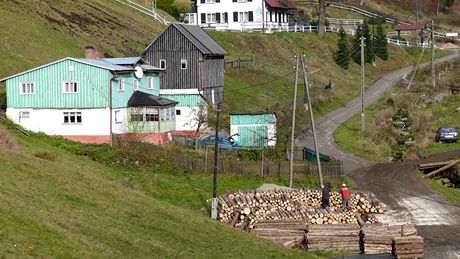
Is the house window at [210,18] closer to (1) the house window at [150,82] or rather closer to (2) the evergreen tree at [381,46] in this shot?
(2) the evergreen tree at [381,46]

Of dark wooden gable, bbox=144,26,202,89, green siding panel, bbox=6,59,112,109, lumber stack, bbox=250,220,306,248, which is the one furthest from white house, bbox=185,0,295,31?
lumber stack, bbox=250,220,306,248

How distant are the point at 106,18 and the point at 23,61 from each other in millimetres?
21923

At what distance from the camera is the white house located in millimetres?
106750

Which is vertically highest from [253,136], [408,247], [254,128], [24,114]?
[24,114]

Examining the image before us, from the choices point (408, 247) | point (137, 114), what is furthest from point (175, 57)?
point (408, 247)

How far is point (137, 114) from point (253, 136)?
8.37 m

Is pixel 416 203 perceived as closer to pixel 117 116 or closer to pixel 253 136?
pixel 253 136

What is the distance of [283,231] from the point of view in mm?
38219

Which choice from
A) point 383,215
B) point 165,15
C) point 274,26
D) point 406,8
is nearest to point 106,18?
point 165,15

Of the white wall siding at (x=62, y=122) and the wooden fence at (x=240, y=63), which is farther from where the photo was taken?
the wooden fence at (x=240, y=63)

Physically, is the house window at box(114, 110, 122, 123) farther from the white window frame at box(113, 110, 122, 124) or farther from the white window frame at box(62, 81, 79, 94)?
the white window frame at box(62, 81, 79, 94)

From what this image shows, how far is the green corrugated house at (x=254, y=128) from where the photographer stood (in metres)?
59.9

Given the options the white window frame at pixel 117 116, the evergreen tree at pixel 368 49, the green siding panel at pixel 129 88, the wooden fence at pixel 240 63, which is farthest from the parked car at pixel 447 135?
the evergreen tree at pixel 368 49

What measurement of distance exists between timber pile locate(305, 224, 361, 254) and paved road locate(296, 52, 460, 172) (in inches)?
734
